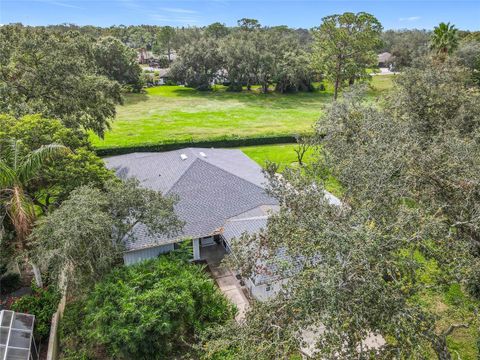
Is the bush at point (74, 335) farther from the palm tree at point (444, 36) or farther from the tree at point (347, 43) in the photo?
the tree at point (347, 43)

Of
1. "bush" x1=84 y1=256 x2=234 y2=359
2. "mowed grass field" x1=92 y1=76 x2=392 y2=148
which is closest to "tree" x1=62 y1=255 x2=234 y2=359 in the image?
"bush" x1=84 y1=256 x2=234 y2=359

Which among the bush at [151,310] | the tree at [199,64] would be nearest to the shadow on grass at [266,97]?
the tree at [199,64]

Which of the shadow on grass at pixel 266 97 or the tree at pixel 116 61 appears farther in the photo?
the tree at pixel 116 61

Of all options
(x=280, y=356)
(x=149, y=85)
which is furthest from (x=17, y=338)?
(x=149, y=85)

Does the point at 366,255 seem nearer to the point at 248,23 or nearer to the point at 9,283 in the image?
the point at 9,283

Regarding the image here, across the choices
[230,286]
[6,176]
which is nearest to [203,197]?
[230,286]

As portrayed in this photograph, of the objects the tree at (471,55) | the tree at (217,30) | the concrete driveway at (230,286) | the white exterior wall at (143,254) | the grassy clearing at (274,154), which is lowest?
the concrete driveway at (230,286)
